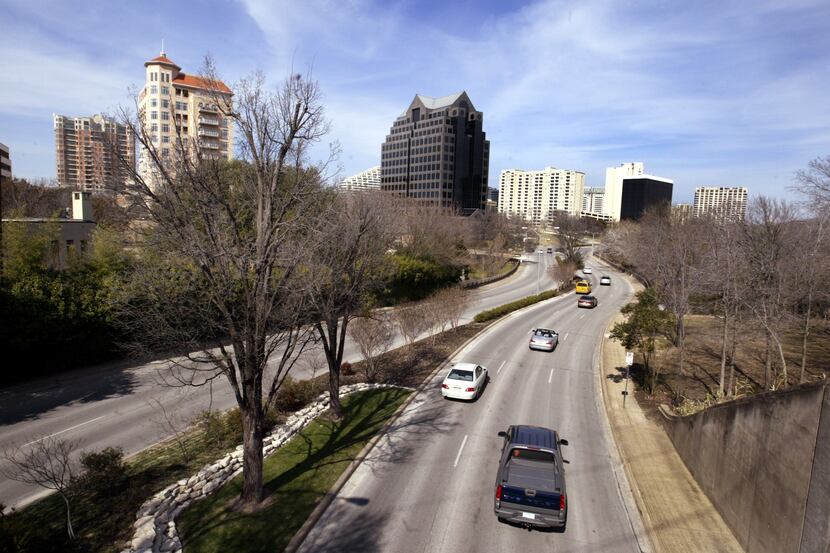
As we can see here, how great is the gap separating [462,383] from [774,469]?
36.6 feet

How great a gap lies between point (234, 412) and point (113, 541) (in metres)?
5.61

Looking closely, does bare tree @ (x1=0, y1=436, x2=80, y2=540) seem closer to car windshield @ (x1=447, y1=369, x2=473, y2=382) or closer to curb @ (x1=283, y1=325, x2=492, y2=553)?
curb @ (x1=283, y1=325, x2=492, y2=553)

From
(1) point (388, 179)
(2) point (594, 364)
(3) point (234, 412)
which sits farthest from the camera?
(1) point (388, 179)

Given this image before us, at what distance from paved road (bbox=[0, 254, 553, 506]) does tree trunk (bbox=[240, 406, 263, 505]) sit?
379 centimetres

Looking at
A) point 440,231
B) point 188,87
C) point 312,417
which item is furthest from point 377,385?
point 188,87

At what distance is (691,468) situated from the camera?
1372cm

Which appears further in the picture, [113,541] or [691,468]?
[691,468]

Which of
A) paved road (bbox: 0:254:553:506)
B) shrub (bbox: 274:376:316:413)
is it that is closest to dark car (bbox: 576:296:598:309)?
paved road (bbox: 0:254:553:506)

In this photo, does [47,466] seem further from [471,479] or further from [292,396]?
[471,479]

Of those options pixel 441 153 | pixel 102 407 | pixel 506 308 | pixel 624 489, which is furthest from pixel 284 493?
pixel 441 153

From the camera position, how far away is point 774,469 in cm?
926

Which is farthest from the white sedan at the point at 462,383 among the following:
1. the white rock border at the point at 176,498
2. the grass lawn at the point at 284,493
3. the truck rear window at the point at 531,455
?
the truck rear window at the point at 531,455

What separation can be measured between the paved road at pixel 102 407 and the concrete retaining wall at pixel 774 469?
1326 cm

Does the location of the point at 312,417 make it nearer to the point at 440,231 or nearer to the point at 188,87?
the point at 440,231
